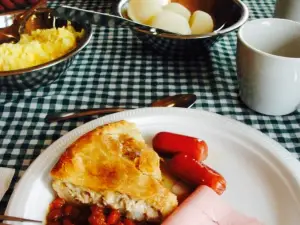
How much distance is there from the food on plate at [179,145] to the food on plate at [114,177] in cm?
7

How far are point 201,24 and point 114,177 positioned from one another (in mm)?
772

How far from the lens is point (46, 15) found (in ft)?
4.92

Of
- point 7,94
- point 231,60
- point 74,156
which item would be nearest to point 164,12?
point 231,60

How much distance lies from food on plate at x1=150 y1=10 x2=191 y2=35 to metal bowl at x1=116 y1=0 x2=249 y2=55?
0.06m

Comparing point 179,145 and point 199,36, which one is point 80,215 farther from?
point 199,36

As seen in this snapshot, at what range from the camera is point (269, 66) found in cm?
113

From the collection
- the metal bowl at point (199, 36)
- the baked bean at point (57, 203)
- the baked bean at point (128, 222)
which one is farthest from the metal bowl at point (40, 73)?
the baked bean at point (128, 222)

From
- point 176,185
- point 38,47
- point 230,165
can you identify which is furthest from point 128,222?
point 38,47

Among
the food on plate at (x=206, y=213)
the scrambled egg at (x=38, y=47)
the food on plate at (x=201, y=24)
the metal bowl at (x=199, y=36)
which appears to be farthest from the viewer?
the food on plate at (x=201, y=24)

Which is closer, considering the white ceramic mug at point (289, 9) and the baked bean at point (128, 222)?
the baked bean at point (128, 222)

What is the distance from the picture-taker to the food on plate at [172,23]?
142cm

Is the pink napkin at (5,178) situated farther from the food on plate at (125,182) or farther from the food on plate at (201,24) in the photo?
the food on plate at (201,24)

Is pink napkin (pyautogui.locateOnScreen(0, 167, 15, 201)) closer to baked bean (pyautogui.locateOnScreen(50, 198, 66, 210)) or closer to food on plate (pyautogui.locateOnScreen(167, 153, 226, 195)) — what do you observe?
baked bean (pyautogui.locateOnScreen(50, 198, 66, 210))

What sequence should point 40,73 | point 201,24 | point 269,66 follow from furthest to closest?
point 201,24
point 40,73
point 269,66
